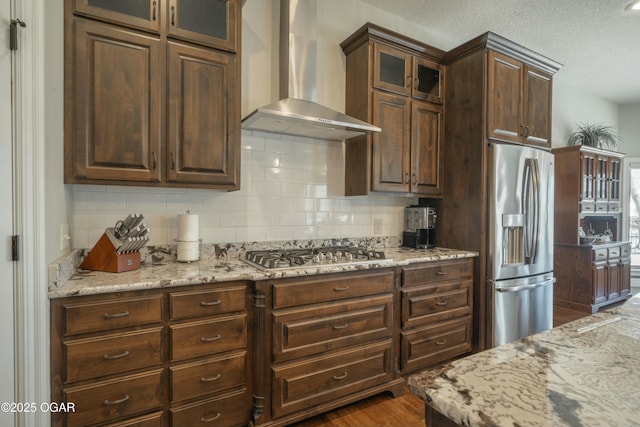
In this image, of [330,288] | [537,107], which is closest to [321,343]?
[330,288]

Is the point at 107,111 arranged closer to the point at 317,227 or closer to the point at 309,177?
the point at 309,177

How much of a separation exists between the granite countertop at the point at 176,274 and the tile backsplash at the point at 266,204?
0.90ft

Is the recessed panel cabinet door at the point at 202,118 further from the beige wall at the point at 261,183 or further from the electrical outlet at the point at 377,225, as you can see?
the electrical outlet at the point at 377,225

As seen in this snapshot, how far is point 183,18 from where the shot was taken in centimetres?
187


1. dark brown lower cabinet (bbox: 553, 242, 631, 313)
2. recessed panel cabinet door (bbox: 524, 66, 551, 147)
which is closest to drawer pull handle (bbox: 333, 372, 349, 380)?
recessed panel cabinet door (bbox: 524, 66, 551, 147)

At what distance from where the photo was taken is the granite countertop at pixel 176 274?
56.6 inches

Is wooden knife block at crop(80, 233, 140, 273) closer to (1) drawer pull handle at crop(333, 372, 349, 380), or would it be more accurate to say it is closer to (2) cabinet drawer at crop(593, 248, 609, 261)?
(1) drawer pull handle at crop(333, 372, 349, 380)

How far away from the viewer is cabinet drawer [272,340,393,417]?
184 centimetres

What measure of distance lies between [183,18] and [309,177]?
1362 millimetres

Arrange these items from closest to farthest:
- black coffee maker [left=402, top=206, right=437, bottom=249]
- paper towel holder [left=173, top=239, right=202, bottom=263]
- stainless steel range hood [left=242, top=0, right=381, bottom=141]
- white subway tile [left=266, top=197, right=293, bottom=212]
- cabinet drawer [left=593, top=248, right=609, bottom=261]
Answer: paper towel holder [left=173, top=239, right=202, bottom=263], stainless steel range hood [left=242, top=0, right=381, bottom=141], white subway tile [left=266, top=197, right=293, bottom=212], black coffee maker [left=402, top=206, right=437, bottom=249], cabinet drawer [left=593, top=248, right=609, bottom=261]

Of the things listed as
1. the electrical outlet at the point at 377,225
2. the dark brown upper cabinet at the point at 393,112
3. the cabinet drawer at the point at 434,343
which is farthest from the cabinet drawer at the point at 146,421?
the electrical outlet at the point at 377,225

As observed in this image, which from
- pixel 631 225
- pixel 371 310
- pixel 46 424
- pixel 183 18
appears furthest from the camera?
pixel 631 225

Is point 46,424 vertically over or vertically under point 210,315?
under

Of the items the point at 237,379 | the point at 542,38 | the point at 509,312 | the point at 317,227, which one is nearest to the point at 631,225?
the point at 542,38
